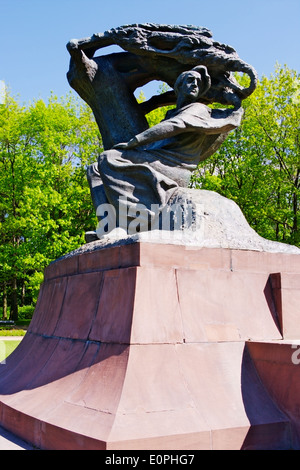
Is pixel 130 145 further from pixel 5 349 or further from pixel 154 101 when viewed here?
pixel 5 349

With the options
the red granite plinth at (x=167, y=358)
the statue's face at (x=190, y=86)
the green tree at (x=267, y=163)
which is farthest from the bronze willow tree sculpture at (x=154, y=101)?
the green tree at (x=267, y=163)

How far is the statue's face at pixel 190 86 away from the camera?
18.0 ft

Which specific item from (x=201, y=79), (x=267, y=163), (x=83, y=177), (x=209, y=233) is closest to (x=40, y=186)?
(x=83, y=177)

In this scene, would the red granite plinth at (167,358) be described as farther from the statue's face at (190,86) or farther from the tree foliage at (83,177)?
the tree foliage at (83,177)

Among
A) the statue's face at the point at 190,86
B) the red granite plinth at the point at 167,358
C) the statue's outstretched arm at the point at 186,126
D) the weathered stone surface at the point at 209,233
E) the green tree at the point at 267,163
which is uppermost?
the green tree at the point at 267,163

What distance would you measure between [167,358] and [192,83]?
3434mm

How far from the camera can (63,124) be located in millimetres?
21250

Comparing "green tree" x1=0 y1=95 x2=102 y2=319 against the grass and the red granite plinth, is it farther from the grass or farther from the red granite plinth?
the red granite plinth

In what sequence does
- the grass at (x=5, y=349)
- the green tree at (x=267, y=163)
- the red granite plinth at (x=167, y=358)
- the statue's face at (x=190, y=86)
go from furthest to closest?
the green tree at (x=267, y=163) → the grass at (x=5, y=349) → the statue's face at (x=190, y=86) → the red granite plinth at (x=167, y=358)

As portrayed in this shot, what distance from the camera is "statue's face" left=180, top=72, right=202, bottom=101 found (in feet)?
18.0

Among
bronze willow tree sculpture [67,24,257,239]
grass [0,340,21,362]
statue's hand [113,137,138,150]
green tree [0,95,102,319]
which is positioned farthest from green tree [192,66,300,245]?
statue's hand [113,137,138,150]

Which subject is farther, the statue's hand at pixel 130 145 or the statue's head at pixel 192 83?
the statue's head at pixel 192 83
